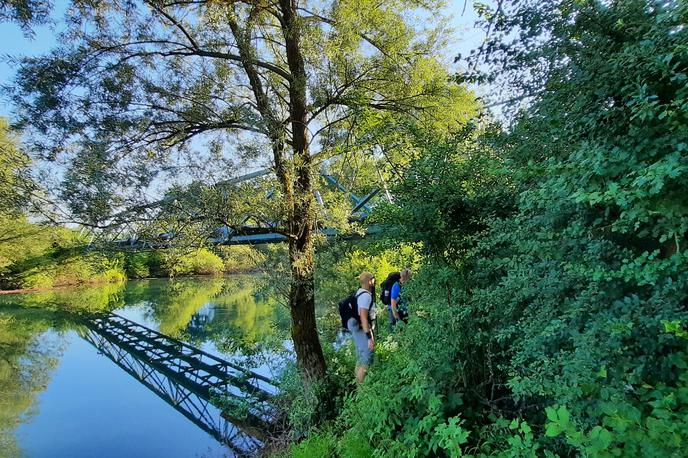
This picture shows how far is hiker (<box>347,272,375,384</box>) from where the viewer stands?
4.48m

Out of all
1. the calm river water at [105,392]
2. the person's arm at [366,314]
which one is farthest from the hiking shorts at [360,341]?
the calm river water at [105,392]

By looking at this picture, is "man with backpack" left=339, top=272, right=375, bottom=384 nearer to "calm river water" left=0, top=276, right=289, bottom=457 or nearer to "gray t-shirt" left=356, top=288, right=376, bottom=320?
"gray t-shirt" left=356, top=288, right=376, bottom=320

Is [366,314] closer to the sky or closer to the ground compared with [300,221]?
closer to the ground

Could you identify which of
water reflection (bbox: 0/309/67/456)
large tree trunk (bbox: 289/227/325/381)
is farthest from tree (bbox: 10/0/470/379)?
water reflection (bbox: 0/309/67/456)

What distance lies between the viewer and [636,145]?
1592 millimetres

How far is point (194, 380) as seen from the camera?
29.3 ft

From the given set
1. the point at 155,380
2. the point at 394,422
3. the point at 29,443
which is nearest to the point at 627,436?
the point at 394,422

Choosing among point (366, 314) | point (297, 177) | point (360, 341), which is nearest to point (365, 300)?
point (366, 314)

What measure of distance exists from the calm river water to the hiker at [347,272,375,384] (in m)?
1.87

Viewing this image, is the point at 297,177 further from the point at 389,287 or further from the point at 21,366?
the point at 21,366

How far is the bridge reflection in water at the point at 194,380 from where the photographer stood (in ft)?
20.6

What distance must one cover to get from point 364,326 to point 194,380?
635 centimetres

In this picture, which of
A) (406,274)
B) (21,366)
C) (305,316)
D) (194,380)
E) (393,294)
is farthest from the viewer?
(21,366)

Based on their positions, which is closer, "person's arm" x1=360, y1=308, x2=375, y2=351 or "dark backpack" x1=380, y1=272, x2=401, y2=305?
"person's arm" x1=360, y1=308, x2=375, y2=351
